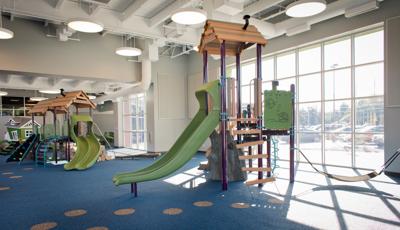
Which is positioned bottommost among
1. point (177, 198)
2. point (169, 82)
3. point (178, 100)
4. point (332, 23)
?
point (177, 198)

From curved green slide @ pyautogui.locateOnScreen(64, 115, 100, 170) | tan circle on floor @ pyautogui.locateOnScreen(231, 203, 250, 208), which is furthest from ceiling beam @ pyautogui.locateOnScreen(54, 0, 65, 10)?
tan circle on floor @ pyautogui.locateOnScreen(231, 203, 250, 208)

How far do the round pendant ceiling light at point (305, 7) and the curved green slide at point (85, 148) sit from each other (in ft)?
21.4

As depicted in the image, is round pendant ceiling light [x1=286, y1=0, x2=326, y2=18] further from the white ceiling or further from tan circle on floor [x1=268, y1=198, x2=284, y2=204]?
tan circle on floor [x1=268, y1=198, x2=284, y2=204]

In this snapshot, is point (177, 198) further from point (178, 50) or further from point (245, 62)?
point (178, 50)

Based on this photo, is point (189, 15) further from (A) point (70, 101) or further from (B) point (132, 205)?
(A) point (70, 101)

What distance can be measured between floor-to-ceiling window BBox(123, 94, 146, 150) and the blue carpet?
30.3 ft

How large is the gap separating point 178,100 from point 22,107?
13.3 m

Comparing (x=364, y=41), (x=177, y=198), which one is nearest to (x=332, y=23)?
(x=364, y=41)

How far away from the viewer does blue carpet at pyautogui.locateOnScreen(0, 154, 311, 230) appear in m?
3.46

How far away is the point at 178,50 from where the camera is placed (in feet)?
40.4

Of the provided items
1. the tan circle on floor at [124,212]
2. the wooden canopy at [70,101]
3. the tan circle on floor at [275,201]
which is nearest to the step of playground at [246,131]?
the tan circle on floor at [275,201]

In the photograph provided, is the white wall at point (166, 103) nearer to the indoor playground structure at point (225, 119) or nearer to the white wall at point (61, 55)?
the white wall at point (61, 55)

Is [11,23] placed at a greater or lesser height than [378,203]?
greater

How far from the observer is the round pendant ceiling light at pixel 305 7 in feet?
16.2
